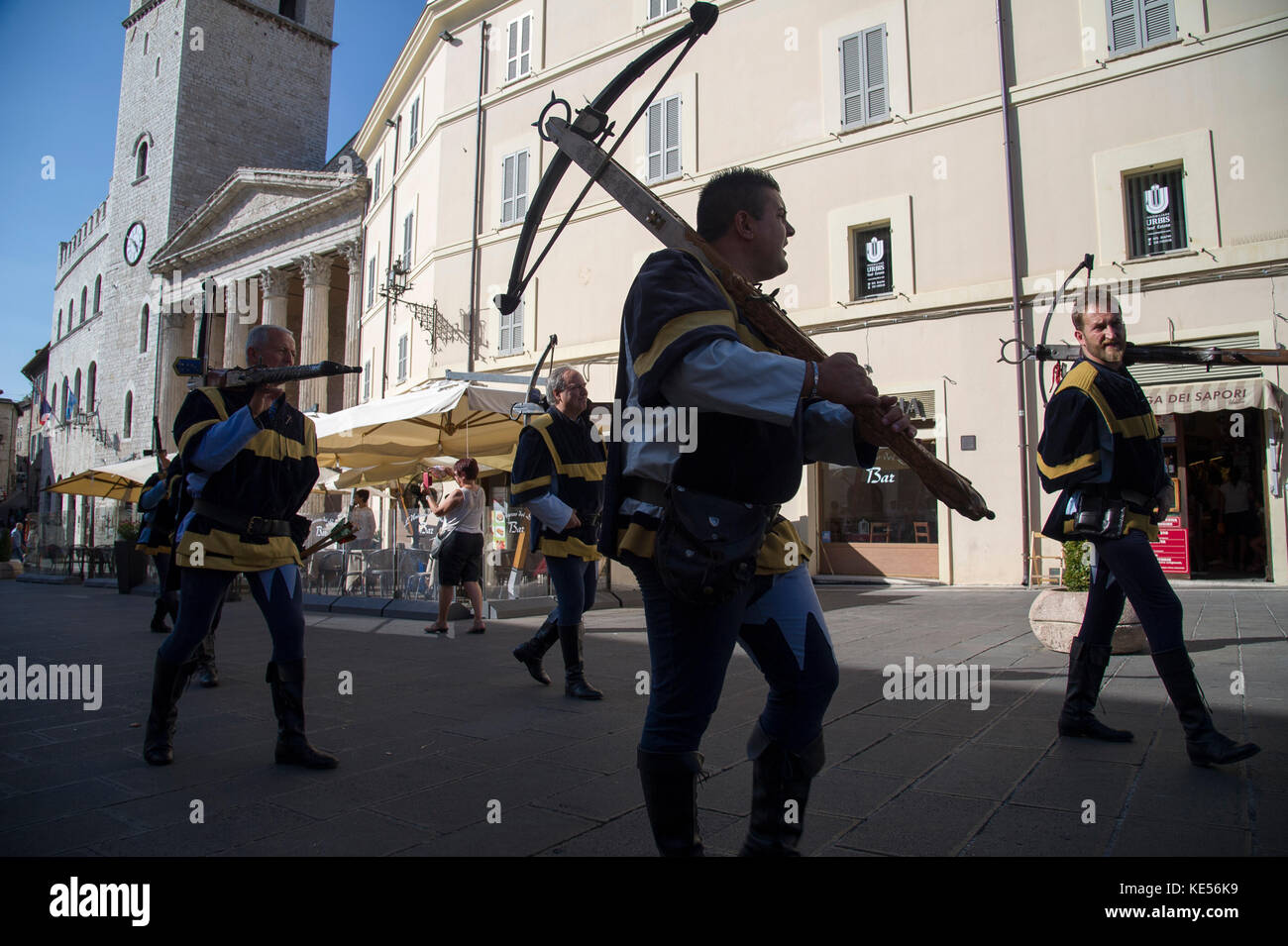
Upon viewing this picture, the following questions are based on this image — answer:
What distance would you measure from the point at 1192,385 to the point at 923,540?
16.1ft

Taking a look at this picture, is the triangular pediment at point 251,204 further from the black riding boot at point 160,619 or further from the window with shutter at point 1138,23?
the black riding boot at point 160,619

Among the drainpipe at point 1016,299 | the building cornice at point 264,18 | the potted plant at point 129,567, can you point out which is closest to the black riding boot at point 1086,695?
the drainpipe at point 1016,299

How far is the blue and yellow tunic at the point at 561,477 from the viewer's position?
473cm

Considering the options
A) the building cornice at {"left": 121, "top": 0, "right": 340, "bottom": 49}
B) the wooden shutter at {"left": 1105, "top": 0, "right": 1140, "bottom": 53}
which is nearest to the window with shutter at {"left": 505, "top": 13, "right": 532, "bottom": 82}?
the wooden shutter at {"left": 1105, "top": 0, "right": 1140, "bottom": 53}

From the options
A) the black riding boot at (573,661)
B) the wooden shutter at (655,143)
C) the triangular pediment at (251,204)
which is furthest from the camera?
the triangular pediment at (251,204)

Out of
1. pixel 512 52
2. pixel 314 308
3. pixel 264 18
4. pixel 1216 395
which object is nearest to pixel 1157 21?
pixel 1216 395

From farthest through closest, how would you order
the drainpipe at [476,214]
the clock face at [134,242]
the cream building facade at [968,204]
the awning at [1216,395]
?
the clock face at [134,242], the drainpipe at [476,214], the cream building facade at [968,204], the awning at [1216,395]

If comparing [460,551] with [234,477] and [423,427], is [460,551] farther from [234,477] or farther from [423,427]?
[234,477]

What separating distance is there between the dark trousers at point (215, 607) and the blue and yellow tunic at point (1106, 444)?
335cm

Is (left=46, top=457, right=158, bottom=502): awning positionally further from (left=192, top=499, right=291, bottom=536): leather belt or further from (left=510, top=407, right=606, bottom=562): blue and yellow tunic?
(left=192, top=499, right=291, bottom=536): leather belt

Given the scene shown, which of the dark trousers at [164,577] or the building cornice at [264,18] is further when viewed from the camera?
the building cornice at [264,18]

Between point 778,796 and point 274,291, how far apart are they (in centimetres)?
3853

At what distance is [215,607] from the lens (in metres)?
3.49

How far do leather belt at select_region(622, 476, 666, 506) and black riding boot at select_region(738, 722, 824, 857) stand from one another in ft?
2.24
